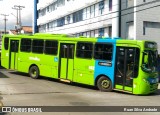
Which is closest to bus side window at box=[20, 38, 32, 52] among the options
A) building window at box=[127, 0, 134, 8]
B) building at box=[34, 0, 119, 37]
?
building at box=[34, 0, 119, 37]

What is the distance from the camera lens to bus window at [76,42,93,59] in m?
20.2

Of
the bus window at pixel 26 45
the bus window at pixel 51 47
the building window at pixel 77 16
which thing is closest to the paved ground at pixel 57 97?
the bus window at pixel 51 47

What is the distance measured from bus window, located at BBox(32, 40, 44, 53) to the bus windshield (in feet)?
25.3

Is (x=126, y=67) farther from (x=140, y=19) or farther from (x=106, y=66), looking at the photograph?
(x=140, y=19)

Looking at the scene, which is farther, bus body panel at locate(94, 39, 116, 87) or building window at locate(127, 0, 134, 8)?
building window at locate(127, 0, 134, 8)

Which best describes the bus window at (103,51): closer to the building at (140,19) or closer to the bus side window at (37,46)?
the bus side window at (37,46)

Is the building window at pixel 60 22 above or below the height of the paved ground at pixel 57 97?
above

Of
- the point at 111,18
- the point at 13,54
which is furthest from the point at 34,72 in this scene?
the point at 111,18

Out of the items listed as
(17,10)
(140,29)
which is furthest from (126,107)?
(17,10)

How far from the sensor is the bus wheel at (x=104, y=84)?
19.2 m

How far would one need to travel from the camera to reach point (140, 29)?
34344mm

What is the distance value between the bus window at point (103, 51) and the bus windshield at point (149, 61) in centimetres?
198

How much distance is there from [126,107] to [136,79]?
4.09 meters

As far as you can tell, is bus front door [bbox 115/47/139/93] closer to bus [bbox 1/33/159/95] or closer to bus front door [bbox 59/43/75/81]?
bus [bbox 1/33/159/95]
